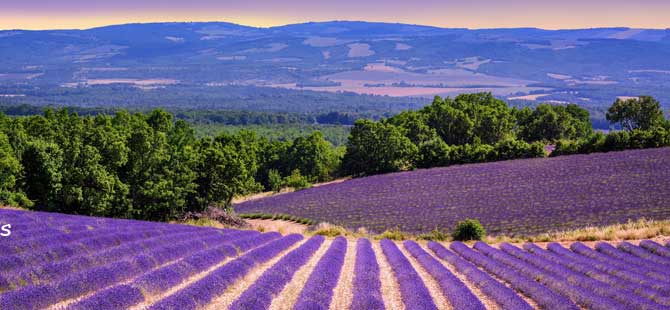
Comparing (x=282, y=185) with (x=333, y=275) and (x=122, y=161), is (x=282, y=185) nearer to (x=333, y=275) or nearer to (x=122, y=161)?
(x=122, y=161)

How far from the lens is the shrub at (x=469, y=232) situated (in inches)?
1426

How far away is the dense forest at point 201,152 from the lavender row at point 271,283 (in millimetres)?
21011

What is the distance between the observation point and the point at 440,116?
327ft

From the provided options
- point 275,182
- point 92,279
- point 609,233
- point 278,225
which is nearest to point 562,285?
point 92,279

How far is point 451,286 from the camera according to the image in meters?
18.4

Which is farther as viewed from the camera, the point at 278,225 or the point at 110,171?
the point at 278,225

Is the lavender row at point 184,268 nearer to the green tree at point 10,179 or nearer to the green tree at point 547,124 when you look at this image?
the green tree at point 10,179

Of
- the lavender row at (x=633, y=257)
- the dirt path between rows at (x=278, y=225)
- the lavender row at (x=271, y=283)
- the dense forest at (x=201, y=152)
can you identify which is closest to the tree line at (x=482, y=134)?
the dense forest at (x=201, y=152)

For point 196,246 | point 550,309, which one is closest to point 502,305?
point 550,309

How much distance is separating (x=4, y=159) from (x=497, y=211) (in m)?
32.8

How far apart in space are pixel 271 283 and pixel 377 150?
209 feet

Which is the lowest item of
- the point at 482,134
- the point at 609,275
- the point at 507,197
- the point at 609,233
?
the point at 482,134

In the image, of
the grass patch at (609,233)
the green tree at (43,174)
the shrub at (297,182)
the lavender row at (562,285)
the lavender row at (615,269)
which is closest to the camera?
the lavender row at (562,285)

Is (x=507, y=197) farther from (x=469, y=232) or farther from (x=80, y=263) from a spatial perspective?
(x=80, y=263)
